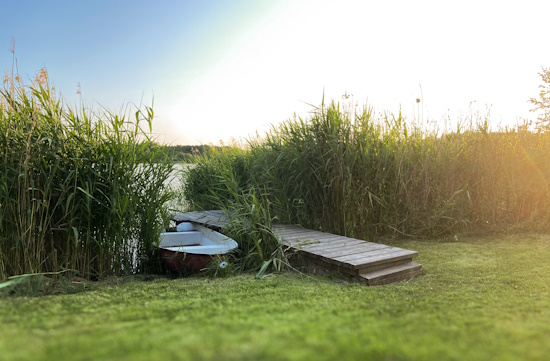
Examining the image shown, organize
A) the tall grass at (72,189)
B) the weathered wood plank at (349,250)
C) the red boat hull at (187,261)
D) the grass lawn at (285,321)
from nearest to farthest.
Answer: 1. the grass lawn at (285,321)
2. the tall grass at (72,189)
3. the weathered wood plank at (349,250)
4. the red boat hull at (187,261)

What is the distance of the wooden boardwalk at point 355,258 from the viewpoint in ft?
10.4

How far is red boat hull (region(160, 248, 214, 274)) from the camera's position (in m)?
3.63

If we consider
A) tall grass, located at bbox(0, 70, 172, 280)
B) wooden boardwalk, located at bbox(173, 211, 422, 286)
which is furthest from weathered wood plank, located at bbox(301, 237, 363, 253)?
tall grass, located at bbox(0, 70, 172, 280)

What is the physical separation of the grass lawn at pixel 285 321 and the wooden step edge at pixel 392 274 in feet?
0.43

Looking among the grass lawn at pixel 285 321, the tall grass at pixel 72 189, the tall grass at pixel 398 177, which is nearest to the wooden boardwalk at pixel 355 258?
the grass lawn at pixel 285 321

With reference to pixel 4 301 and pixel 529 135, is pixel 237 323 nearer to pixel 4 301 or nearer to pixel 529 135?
pixel 4 301

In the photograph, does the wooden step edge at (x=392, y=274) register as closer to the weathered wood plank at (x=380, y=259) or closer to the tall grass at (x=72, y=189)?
the weathered wood plank at (x=380, y=259)

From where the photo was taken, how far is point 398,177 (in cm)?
496

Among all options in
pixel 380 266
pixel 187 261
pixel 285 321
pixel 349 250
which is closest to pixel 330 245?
pixel 349 250

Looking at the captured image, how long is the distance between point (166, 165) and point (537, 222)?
5.66 m

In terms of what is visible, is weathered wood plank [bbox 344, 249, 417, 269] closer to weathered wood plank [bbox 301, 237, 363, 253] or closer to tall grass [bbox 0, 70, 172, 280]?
weathered wood plank [bbox 301, 237, 363, 253]

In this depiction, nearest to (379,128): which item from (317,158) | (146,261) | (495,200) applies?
(317,158)

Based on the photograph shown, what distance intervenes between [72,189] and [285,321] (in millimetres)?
2325

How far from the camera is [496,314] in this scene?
6.55 feet
